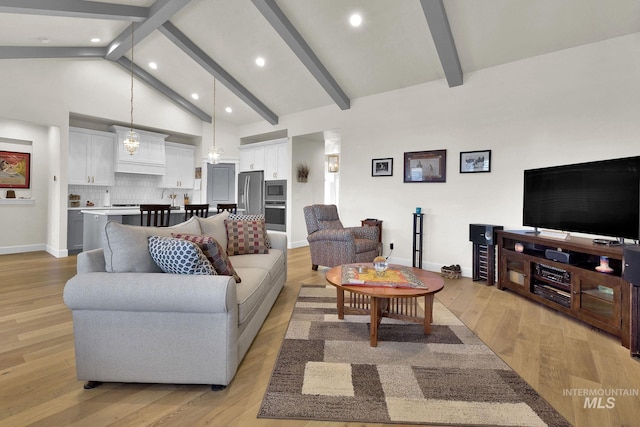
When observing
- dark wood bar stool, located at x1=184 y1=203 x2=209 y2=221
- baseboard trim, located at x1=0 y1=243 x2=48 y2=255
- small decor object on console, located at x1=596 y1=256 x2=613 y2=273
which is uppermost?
dark wood bar stool, located at x1=184 y1=203 x2=209 y2=221

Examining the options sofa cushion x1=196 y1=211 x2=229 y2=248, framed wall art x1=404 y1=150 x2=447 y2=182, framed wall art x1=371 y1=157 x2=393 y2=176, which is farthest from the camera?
framed wall art x1=371 y1=157 x2=393 y2=176

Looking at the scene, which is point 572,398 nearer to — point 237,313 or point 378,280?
point 378,280

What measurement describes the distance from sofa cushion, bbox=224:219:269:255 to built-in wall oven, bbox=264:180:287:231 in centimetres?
321

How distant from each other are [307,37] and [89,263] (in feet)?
12.5

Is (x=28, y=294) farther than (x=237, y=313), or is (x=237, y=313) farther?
(x=28, y=294)

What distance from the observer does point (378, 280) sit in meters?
2.43

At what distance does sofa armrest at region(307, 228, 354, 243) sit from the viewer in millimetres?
4125

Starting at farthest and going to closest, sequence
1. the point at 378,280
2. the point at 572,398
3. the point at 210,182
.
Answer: the point at 210,182, the point at 378,280, the point at 572,398

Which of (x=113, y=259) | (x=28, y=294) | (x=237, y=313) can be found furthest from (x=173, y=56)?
(x=237, y=313)

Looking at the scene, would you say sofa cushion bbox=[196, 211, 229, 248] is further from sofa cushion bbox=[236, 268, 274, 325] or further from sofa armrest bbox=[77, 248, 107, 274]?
sofa armrest bbox=[77, 248, 107, 274]

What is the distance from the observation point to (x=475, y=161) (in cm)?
426

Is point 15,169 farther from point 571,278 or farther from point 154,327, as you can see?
point 571,278

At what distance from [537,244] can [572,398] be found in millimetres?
1955

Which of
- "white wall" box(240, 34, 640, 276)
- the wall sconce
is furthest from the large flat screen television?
the wall sconce
